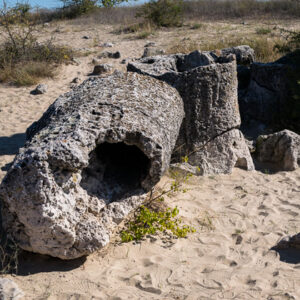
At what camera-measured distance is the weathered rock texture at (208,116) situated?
4.76 m

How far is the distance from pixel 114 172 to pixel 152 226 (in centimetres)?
72

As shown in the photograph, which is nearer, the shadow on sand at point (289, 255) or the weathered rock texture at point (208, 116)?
the shadow on sand at point (289, 255)

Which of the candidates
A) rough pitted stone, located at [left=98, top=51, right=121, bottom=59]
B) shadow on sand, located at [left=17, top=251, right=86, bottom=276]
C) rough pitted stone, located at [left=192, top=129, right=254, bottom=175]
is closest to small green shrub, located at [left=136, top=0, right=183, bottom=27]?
rough pitted stone, located at [left=98, top=51, right=121, bottom=59]

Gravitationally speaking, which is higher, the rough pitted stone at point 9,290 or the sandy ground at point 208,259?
the rough pitted stone at point 9,290

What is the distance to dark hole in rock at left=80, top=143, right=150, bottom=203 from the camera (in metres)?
3.55

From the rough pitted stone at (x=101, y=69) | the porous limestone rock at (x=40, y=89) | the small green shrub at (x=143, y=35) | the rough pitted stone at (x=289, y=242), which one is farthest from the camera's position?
the small green shrub at (x=143, y=35)

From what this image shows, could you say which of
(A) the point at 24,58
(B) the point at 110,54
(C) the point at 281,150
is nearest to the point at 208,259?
(C) the point at 281,150

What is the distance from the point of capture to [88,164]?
330cm

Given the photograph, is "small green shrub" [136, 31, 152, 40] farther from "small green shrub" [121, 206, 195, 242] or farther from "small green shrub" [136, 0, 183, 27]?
"small green shrub" [121, 206, 195, 242]

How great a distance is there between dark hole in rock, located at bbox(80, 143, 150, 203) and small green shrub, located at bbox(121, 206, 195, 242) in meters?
0.28

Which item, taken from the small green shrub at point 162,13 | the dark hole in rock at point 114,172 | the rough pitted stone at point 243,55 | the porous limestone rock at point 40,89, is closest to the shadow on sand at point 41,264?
the dark hole in rock at point 114,172

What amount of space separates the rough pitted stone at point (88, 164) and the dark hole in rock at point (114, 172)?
0.01 metres

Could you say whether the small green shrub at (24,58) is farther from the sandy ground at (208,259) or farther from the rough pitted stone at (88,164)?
the rough pitted stone at (88,164)

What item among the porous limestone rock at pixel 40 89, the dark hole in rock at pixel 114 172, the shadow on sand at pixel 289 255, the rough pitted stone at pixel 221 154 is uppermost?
the porous limestone rock at pixel 40 89
